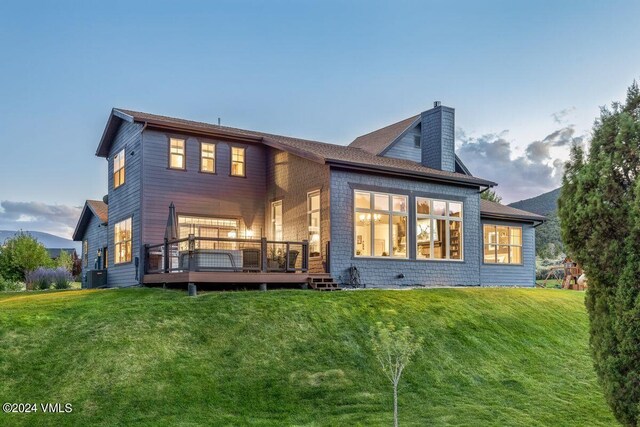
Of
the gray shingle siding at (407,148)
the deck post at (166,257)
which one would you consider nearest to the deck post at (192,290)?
the deck post at (166,257)

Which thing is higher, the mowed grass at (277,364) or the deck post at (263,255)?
the deck post at (263,255)

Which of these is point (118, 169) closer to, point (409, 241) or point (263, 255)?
point (263, 255)

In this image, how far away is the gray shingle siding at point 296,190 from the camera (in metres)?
15.5

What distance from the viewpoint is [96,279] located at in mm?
19844

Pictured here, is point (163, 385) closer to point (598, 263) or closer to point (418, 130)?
point (598, 263)

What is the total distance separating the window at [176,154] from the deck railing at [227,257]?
2626 millimetres

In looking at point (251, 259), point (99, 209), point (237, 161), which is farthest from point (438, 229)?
point (99, 209)

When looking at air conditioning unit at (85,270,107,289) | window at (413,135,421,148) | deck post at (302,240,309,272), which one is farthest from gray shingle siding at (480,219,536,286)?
air conditioning unit at (85,270,107,289)

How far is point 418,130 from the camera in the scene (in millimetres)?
21203

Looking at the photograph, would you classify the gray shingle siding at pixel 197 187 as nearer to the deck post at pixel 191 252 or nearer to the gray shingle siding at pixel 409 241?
the deck post at pixel 191 252

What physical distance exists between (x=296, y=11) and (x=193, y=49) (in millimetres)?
4341

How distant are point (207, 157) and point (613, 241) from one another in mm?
13656

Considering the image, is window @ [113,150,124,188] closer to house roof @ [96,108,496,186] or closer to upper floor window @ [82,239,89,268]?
house roof @ [96,108,496,186]

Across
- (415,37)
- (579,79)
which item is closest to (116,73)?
(415,37)
